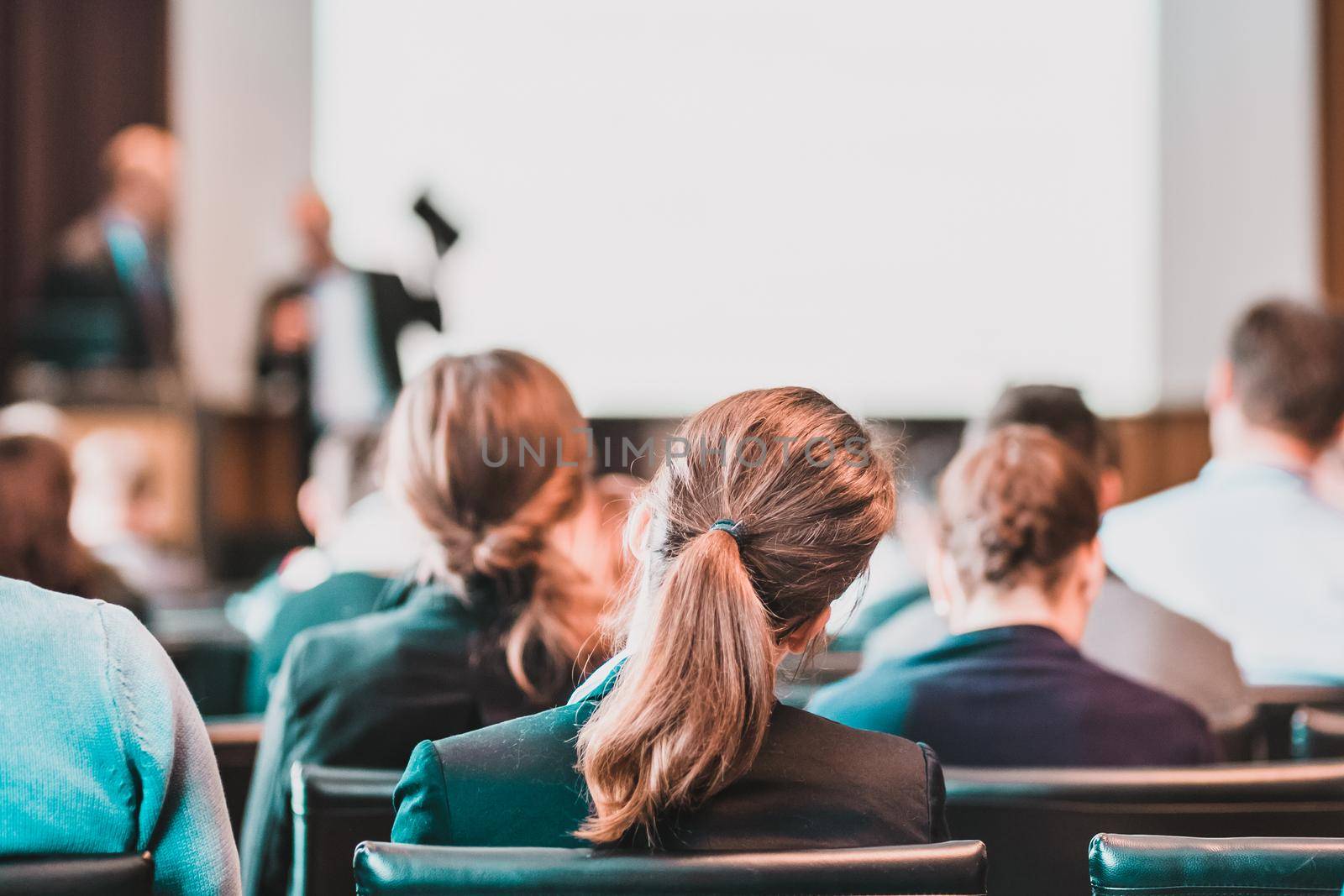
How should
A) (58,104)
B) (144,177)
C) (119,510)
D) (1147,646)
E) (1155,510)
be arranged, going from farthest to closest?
(58,104) → (144,177) → (119,510) → (1155,510) → (1147,646)

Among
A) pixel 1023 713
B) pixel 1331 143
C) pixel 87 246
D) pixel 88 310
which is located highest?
pixel 1331 143

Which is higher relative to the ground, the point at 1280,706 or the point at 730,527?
the point at 730,527

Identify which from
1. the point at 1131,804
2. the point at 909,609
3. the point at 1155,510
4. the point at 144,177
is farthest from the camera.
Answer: the point at 144,177

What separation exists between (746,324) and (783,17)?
143cm

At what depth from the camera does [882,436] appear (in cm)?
131

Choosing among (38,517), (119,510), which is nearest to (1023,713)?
(38,517)

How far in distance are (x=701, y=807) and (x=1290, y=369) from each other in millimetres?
1971

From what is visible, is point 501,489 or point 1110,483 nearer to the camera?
point 501,489

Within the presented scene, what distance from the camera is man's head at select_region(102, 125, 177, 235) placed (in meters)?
5.39

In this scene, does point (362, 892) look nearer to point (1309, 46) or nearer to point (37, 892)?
point (37, 892)

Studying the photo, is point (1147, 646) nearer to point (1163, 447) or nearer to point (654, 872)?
point (654, 872)

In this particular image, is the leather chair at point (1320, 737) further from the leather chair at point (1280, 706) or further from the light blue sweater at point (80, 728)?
the light blue sweater at point (80, 728)

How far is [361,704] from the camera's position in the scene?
1.63 m

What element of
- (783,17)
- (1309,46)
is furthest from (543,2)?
(1309,46)
